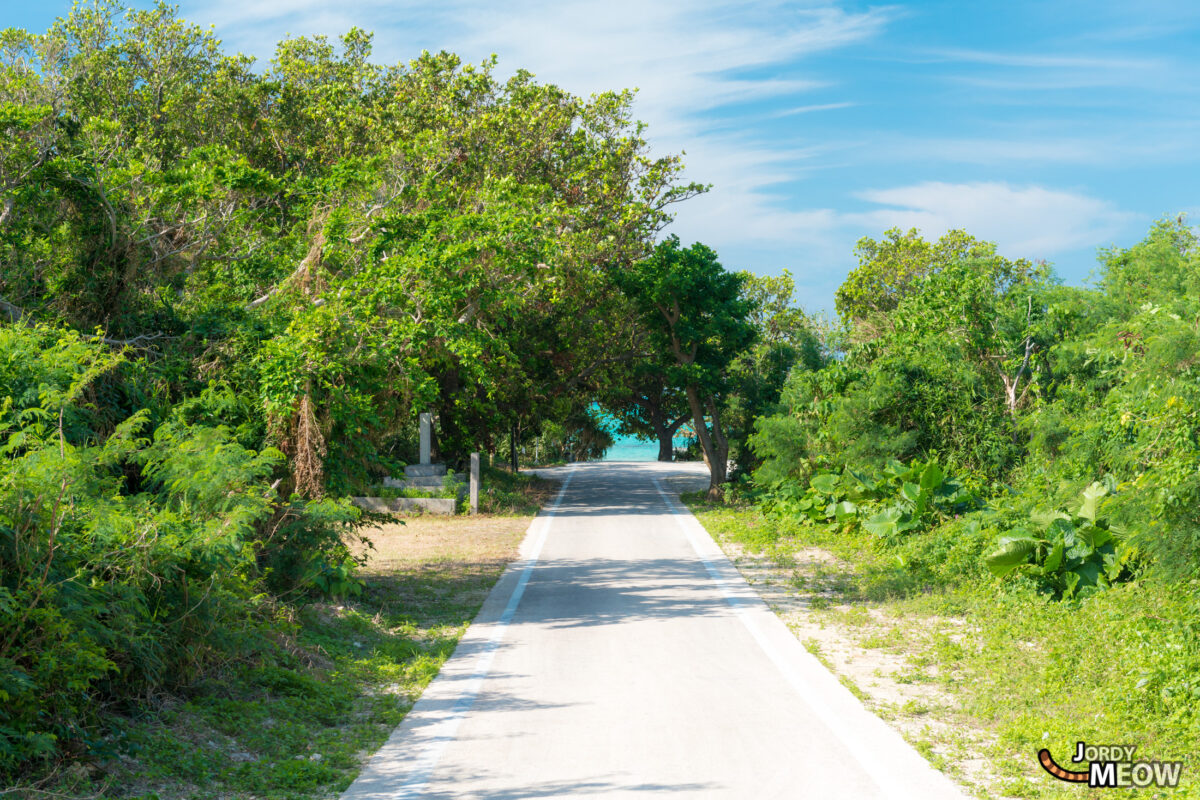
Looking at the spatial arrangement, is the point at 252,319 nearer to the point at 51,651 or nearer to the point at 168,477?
the point at 168,477

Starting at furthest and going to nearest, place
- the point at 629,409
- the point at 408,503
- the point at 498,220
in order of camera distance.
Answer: the point at 629,409
the point at 408,503
the point at 498,220

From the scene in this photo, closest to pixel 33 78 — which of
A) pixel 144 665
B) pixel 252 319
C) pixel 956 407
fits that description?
pixel 252 319

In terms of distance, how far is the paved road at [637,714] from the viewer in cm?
562

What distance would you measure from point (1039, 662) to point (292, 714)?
19.7 ft

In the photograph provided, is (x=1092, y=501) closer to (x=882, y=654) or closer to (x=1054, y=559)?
(x=1054, y=559)

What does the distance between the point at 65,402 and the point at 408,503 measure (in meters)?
15.3

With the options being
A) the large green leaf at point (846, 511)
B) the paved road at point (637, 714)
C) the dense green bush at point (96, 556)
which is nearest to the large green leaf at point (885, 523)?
the large green leaf at point (846, 511)

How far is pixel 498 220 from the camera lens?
1491 centimetres

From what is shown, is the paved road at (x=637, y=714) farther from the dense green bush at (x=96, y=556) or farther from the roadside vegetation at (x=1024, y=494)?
the dense green bush at (x=96, y=556)

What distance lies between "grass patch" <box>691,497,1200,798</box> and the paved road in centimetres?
61

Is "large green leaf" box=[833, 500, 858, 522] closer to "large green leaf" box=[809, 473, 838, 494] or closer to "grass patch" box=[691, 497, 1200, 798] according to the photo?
"large green leaf" box=[809, 473, 838, 494]

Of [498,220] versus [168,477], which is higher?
[498,220]

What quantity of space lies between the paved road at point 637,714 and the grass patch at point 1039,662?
2.02ft

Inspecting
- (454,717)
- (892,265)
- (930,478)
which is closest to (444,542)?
(930,478)
